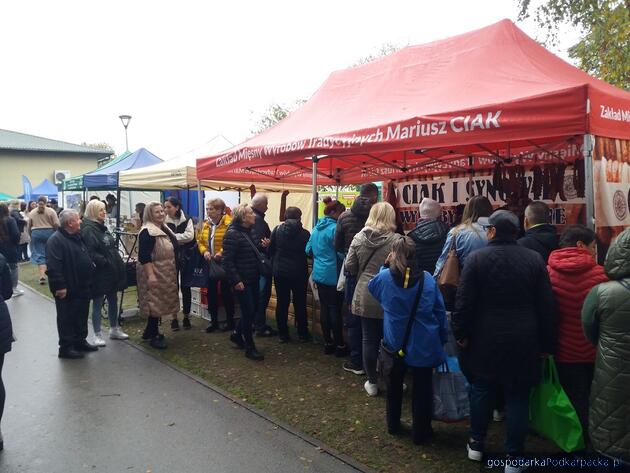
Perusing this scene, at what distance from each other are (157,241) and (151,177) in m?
4.02

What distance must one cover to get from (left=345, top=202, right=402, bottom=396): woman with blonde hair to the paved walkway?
111 cm

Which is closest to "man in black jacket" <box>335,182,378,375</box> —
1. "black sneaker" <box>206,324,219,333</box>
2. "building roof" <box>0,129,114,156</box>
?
"black sneaker" <box>206,324,219,333</box>

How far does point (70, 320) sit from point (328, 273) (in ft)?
10.4

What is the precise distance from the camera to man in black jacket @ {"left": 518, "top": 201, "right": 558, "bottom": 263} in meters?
3.62

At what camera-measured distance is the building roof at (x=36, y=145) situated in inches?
1423

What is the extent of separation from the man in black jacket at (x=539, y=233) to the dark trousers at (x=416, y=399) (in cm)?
121

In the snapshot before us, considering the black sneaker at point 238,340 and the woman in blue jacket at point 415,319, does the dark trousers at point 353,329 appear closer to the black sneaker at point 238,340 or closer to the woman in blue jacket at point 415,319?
the woman in blue jacket at point 415,319

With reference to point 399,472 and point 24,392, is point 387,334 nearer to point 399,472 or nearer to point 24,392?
point 399,472

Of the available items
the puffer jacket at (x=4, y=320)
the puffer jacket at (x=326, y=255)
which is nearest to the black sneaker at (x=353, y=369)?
the puffer jacket at (x=326, y=255)

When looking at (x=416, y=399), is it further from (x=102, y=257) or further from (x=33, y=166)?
(x=33, y=166)

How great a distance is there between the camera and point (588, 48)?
415 inches

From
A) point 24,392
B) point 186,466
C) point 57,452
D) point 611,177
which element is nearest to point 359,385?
point 186,466

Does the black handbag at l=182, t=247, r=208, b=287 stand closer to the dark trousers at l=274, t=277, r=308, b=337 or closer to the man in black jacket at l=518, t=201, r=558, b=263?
the dark trousers at l=274, t=277, r=308, b=337

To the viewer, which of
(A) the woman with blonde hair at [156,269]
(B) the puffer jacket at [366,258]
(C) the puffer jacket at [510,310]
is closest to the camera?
(C) the puffer jacket at [510,310]
